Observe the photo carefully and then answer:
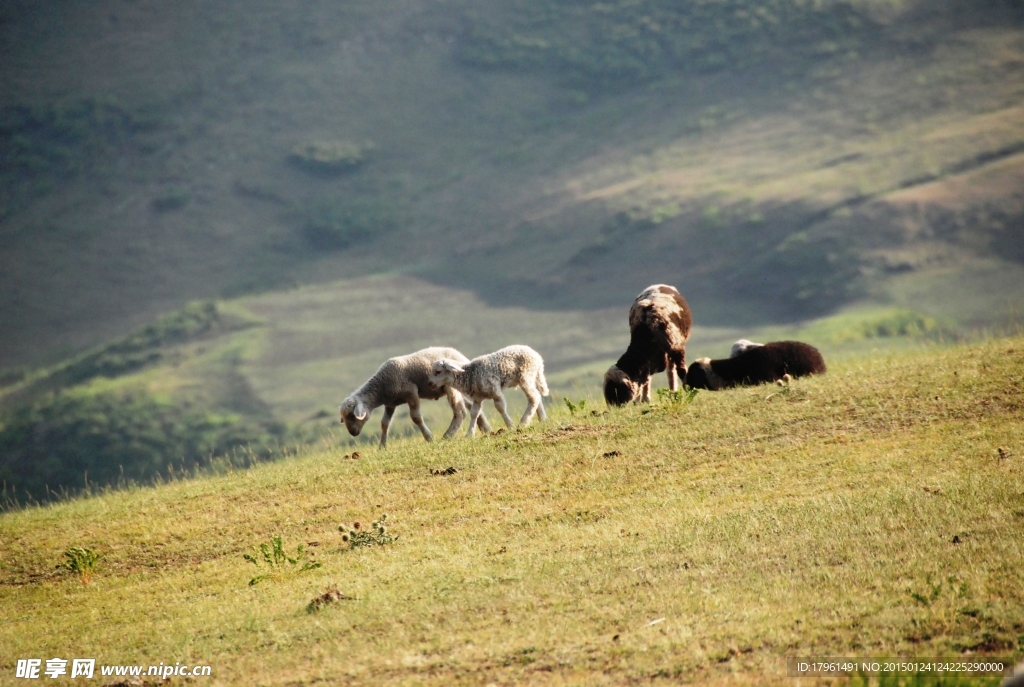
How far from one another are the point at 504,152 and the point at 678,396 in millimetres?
96964

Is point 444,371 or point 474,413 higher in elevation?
point 444,371

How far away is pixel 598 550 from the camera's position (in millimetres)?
10508

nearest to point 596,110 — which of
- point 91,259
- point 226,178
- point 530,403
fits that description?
point 226,178

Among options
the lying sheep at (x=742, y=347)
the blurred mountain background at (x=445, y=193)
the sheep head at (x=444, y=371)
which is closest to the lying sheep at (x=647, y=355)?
the lying sheep at (x=742, y=347)

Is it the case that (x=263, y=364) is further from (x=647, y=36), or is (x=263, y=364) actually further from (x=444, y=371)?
(x=647, y=36)

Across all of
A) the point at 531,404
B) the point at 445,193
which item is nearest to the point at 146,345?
the point at 445,193

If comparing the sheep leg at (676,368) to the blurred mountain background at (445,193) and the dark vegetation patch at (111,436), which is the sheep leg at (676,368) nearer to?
the blurred mountain background at (445,193)

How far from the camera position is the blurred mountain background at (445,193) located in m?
68.8

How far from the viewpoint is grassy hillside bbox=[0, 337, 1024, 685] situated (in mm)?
8219

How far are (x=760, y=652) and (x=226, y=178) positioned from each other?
108500 mm

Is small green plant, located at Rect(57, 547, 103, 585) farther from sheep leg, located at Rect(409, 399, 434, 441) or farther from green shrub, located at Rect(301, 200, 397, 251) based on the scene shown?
green shrub, located at Rect(301, 200, 397, 251)

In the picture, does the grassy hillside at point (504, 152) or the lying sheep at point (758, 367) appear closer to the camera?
the lying sheep at point (758, 367)

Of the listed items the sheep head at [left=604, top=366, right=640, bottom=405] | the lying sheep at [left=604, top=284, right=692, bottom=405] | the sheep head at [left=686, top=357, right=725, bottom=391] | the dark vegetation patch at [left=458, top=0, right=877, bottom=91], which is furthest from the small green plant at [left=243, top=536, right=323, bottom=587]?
the dark vegetation patch at [left=458, top=0, right=877, bottom=91]

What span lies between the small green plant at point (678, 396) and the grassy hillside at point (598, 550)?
0.42 ft
